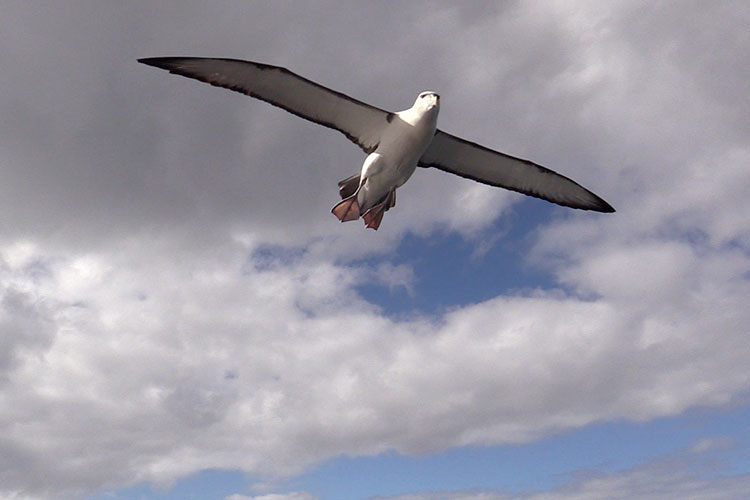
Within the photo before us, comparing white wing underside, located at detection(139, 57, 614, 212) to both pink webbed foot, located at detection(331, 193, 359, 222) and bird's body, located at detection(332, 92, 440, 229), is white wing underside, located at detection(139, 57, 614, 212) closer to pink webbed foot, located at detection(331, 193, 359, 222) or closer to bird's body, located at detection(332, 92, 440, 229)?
bird's body, located at detection(332, 92, 440, 229)

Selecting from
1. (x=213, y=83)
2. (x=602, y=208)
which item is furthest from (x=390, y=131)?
(x=602, y=208)

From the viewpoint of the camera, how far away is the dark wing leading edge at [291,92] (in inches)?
753

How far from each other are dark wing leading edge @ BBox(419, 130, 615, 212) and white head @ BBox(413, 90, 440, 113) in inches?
93.2

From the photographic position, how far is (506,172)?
24.1m

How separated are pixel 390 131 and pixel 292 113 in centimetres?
305

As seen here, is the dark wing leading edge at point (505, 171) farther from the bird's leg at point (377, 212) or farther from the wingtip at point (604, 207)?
the bird's leg at point (377, 212)

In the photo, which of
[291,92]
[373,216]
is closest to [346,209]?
[373,216]

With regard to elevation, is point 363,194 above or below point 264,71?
below

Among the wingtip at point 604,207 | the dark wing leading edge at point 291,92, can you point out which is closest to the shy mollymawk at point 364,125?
the dark wing leading edge at point 291,92

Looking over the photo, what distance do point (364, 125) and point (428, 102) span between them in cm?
237

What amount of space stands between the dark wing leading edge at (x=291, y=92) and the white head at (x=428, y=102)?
1162 millimetres

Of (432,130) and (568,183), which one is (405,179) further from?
(568,183)

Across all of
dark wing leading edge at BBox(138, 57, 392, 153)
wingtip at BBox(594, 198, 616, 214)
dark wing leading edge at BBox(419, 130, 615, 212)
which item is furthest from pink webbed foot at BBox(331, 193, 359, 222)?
wingtip at BBox(594, 198, 616, 214)

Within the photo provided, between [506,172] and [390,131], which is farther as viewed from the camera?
[506,172]
